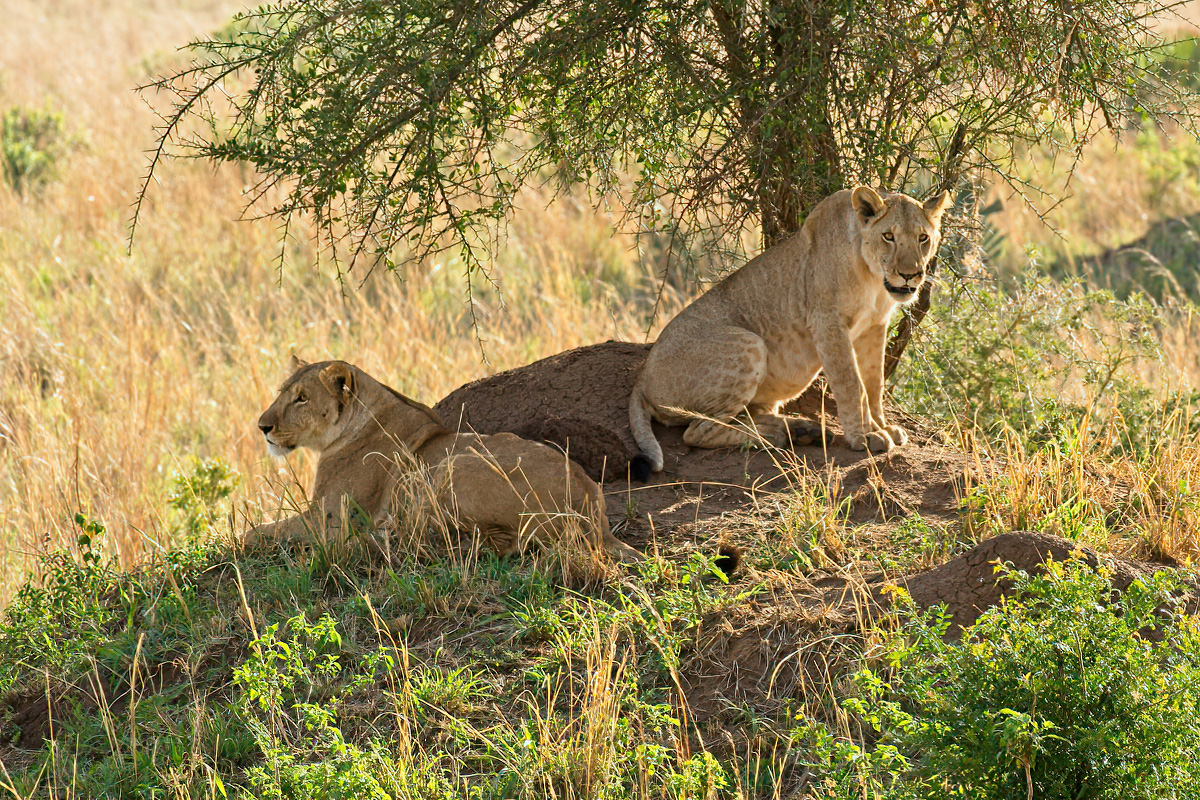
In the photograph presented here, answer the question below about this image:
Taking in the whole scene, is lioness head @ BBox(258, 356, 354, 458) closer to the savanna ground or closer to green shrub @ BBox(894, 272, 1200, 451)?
the savanna ground

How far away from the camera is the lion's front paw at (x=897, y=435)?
621 centimetres

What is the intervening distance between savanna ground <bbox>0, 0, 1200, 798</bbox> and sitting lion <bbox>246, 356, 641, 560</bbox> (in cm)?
19

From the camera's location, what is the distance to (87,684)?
486 centimetres

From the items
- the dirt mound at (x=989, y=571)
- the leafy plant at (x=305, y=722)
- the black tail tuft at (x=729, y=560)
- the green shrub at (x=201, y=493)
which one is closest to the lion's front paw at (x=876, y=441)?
the black tail tuft at (x=729, y=560)

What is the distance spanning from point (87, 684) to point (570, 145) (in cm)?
342

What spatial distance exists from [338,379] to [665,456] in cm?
177

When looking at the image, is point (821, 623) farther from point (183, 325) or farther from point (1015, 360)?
point (183, 325)

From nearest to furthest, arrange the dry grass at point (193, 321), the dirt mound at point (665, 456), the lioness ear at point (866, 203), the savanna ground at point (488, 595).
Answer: the savanna ground at point (488, 595), the dirt mound at point (665, 456), the lioness ear at point (866, 203), the dry grass at point (193, 321)

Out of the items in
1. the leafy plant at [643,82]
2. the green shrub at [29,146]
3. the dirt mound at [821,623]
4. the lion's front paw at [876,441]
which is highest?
the green shrub at [29,146]

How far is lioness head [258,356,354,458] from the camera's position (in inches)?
233

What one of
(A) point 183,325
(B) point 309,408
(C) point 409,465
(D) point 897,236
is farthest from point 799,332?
(A) point 183,325

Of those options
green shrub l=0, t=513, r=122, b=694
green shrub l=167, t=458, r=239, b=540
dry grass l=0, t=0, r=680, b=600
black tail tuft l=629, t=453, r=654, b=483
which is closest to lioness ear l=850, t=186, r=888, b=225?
black tail tuft l=629, t=453, r=654, b=483

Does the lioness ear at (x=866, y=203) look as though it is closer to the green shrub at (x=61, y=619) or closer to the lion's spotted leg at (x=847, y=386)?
the lion's spotted leg at (x=847, y=386)

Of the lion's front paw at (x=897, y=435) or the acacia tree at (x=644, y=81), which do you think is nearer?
the acacia tree at (x=644, y=81)
